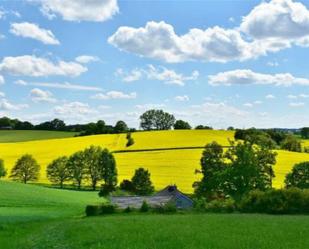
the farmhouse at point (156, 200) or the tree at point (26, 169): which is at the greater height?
the tree at point (26, 169)

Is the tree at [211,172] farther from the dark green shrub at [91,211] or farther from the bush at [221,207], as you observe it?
the dark green shrub at [91,211]

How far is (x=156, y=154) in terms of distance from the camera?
A: 122062 mm

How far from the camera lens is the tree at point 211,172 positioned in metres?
71.9

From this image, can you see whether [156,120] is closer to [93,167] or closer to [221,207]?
[93,167]

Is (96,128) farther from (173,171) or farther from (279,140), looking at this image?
(173,171)

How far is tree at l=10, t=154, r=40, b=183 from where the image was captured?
110375mm

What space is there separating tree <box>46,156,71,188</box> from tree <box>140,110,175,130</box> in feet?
252

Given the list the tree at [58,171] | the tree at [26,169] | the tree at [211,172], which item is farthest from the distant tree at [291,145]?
the tree at [26,169]

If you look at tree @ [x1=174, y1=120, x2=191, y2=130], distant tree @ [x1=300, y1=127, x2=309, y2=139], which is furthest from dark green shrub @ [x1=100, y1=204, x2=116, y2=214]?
distant tree @ [x1=300, y1=127, x2=309, y2=139]

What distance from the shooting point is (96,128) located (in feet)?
549

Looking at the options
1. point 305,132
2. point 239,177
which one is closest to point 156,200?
point 239,177

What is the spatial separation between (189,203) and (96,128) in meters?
96.9

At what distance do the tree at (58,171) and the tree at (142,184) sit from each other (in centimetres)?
2018

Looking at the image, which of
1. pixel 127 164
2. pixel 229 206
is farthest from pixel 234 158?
pixel 127 164
